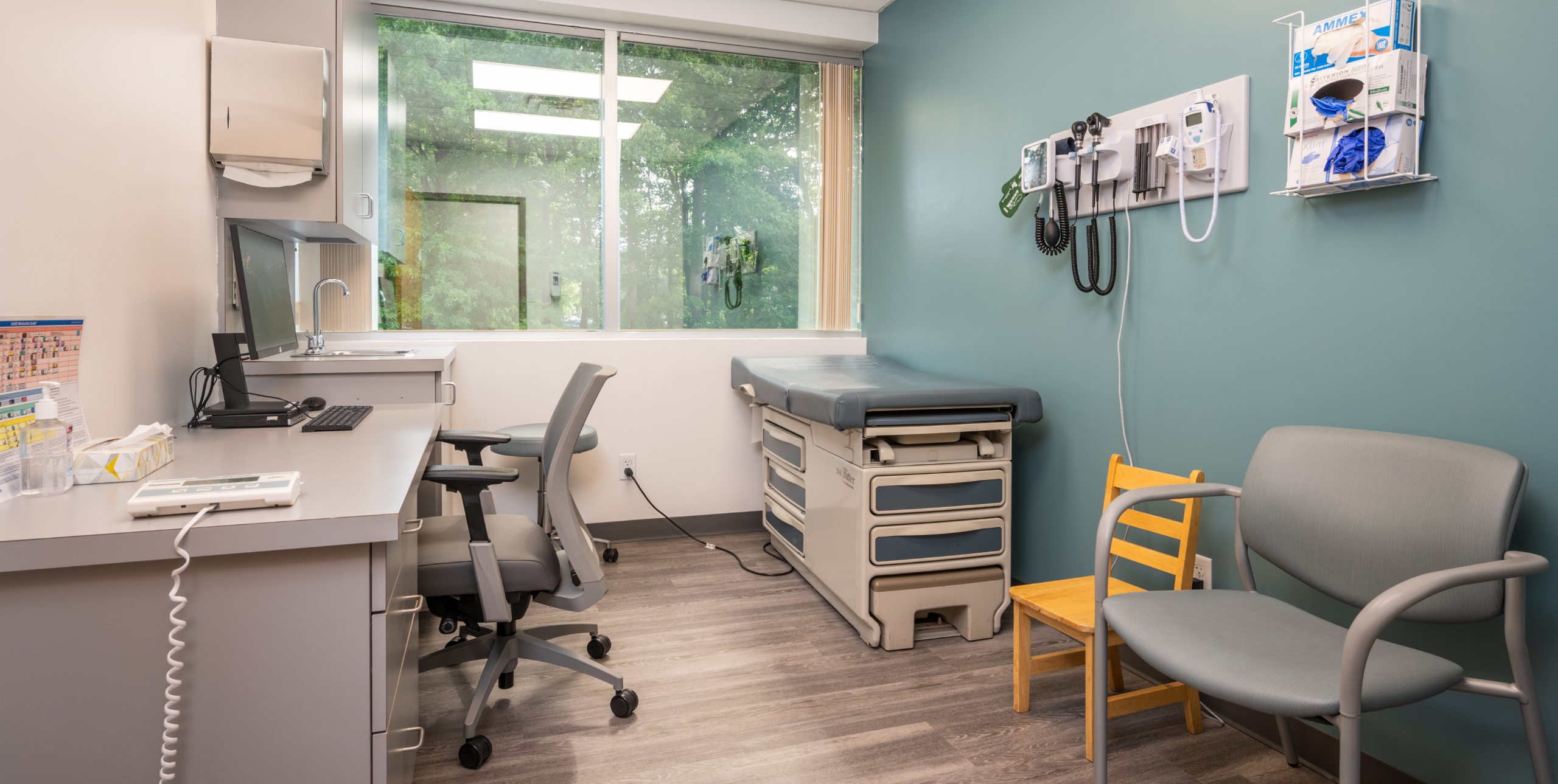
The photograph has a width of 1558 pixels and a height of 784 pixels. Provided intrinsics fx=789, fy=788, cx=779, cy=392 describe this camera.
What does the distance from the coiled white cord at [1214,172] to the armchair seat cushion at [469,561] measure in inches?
71.2

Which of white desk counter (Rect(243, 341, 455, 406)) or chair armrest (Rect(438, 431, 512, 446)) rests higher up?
white desk counter (Rect(243, 341, 455, 406))

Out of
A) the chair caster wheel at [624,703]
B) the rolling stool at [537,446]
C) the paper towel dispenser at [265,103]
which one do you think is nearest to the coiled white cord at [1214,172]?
the chair caster wheel at [624,703]

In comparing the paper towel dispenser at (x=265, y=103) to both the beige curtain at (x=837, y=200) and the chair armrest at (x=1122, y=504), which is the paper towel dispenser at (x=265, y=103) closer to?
the beige curtain at (x=837, y=200)

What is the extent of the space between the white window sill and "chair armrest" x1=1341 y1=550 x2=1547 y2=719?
2.93 metres

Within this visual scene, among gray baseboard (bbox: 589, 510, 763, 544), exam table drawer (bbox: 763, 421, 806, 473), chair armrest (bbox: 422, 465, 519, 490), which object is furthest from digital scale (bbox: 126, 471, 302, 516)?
gray baseboard (bbox: 589, 510, 763, 544)

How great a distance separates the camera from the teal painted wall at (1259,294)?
1.43 m

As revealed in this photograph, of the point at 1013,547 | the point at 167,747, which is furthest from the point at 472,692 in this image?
the point at 1013,547

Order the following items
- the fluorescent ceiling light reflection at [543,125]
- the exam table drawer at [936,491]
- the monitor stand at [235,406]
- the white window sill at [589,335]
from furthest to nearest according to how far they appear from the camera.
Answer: the fluorescent ceiling light reflection at [543,125] < the white window sill at [589,335] < the exam table drawer at [936,491] < the monitor stand at [235,406]

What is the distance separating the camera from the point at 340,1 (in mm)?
2604

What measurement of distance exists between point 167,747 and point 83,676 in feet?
0.45

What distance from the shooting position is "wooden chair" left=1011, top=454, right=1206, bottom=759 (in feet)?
6.21

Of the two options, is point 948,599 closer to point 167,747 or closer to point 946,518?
point 946,518

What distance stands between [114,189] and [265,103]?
79 centimetres

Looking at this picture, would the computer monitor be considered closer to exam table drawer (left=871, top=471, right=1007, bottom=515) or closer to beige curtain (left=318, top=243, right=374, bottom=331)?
beige curtain (left=318, top=243, right=374, bottom=331)
